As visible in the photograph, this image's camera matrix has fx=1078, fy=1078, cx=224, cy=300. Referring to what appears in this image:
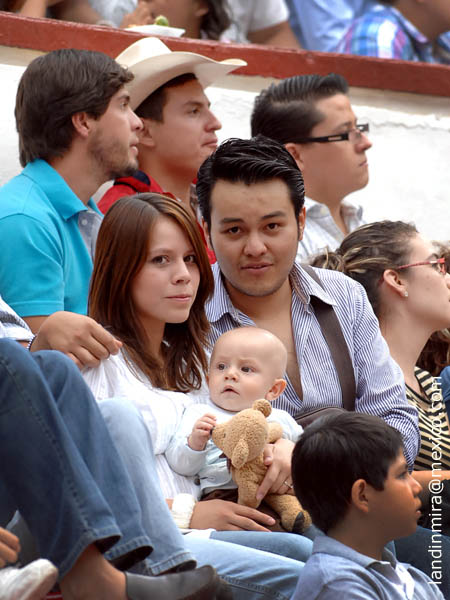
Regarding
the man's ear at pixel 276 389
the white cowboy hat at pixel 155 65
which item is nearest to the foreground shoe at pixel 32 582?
the man's ear at pixel 276 389

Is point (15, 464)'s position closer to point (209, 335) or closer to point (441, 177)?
point (209, 335)

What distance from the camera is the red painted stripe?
5320 mm

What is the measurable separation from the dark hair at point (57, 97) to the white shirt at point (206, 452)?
1.64 metres

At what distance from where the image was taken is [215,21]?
6387mm

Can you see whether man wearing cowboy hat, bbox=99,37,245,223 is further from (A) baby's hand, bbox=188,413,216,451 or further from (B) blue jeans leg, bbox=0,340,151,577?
(B) blue jeans leg, bbox=0,340,151,577

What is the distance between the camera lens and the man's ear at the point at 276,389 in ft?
10.8

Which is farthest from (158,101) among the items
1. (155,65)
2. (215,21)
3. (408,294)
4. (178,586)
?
(178,586)

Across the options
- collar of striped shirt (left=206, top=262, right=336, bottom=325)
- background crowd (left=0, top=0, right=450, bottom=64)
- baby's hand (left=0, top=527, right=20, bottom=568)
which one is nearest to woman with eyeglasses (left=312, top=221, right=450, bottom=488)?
collar of striped shirt (left=206, top=262, right=336, bottom=325)

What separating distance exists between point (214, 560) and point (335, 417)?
1.55 feet

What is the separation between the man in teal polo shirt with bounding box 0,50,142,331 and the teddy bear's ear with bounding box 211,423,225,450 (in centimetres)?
125

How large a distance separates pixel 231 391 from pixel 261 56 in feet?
10.9

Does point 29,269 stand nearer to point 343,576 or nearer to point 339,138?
point 343,576

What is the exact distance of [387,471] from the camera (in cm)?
270

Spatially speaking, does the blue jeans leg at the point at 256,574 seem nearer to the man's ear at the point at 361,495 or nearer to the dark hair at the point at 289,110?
the man's ear at the point at 361,495
